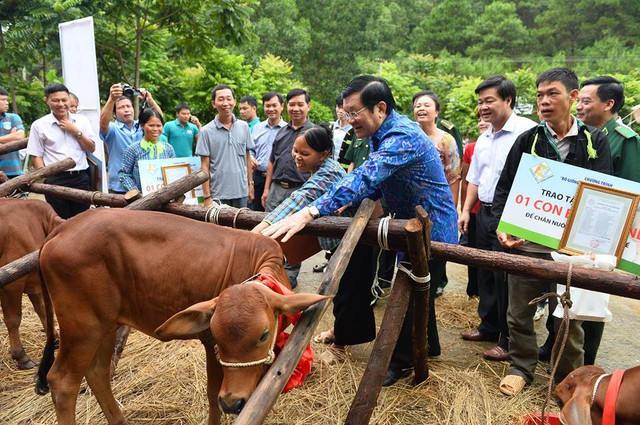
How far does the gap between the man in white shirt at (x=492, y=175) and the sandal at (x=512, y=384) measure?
51cm

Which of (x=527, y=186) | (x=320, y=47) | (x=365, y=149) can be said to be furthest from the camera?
(x=320, y=47)

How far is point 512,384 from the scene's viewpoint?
12.2 feet

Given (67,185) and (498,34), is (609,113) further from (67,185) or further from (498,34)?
(498,34)

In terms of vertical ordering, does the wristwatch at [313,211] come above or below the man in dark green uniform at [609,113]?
below

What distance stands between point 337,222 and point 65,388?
6.11 ft

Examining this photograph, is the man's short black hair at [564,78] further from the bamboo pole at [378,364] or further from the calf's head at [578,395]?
the calf's head at [578,395]

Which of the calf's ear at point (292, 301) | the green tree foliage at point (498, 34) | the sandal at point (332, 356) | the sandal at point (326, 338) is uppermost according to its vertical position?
the green tree foliage at point (498, 34)

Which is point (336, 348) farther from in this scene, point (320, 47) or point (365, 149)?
point (320, 47)

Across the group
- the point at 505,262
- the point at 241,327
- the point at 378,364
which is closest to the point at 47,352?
the point at 241,327

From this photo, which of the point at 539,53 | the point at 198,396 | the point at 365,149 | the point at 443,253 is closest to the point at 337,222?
the point at 443,253

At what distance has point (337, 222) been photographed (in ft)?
10.5

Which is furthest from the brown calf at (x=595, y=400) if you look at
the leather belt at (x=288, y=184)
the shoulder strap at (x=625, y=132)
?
the leather belt at (x=288, y=184)

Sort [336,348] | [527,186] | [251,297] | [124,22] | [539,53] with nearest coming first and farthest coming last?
[251,297], [527,186], [336,348], [124,22], [539,53]

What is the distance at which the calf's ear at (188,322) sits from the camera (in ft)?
7.26
